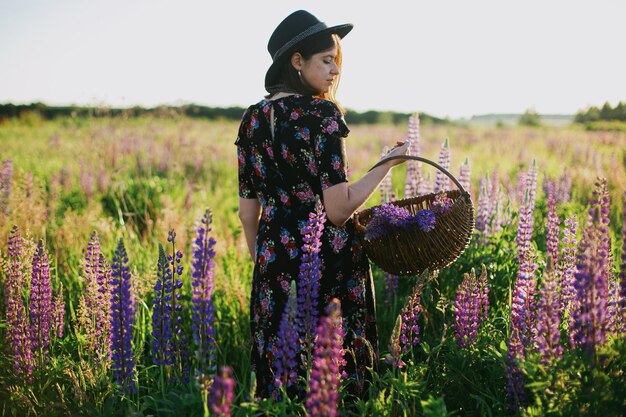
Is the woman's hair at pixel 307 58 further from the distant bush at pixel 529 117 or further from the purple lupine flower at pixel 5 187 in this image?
the distant bush at pixel 529 117

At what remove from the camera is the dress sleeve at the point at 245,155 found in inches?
114

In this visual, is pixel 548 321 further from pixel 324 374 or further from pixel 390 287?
pixel 390 287

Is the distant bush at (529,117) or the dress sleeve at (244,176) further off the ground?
the distant bush at (529,117)

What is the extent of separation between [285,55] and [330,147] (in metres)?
0.55

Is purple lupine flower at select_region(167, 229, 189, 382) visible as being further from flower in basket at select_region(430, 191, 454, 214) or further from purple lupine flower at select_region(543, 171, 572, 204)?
purple lupine flower at select_region(543, 171, 572, 204)

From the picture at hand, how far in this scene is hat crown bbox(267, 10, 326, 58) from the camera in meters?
2.82

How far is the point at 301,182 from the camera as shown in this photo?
9.18ft

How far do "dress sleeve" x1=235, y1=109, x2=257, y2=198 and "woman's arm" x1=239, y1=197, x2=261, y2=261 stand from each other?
40 millimetres

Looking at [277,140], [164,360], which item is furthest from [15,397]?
[277,140]

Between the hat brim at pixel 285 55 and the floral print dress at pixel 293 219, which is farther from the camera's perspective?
the hat brim at pixel 285 55

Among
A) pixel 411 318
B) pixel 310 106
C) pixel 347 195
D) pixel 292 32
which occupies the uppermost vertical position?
pixel 292 32

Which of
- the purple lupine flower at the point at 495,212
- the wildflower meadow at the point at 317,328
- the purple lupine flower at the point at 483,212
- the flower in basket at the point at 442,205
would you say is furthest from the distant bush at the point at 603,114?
Answer: the flower in basket at the point at 442,205

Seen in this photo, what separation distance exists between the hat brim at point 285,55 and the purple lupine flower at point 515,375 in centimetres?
163

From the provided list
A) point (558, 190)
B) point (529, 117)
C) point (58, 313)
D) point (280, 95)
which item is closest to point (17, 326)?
point (58, 313)
